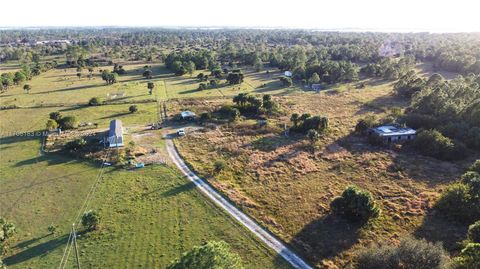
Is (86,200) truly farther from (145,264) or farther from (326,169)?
(326,169)

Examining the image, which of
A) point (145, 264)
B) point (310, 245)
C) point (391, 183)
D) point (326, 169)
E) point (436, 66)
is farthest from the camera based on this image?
point (436, 66)

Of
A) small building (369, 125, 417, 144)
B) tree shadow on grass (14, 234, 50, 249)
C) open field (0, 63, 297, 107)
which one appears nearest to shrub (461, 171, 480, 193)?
small building (369, 125, 417, 144)

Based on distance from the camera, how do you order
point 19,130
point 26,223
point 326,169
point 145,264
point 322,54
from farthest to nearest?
point 322,54 < point 19,130 < point 326,169 < point 26,223 < point 145,264

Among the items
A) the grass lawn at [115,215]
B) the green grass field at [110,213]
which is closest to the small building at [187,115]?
the green grass field at [110,213]

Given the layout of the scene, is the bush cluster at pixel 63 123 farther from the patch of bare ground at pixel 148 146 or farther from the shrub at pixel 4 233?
the shrub at pixel 4 233

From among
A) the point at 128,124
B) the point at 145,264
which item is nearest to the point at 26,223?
the point at 145,264

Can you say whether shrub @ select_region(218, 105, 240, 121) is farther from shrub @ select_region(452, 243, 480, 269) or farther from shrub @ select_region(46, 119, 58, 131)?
shrub @ select_region(452, 243, 480, 269)
